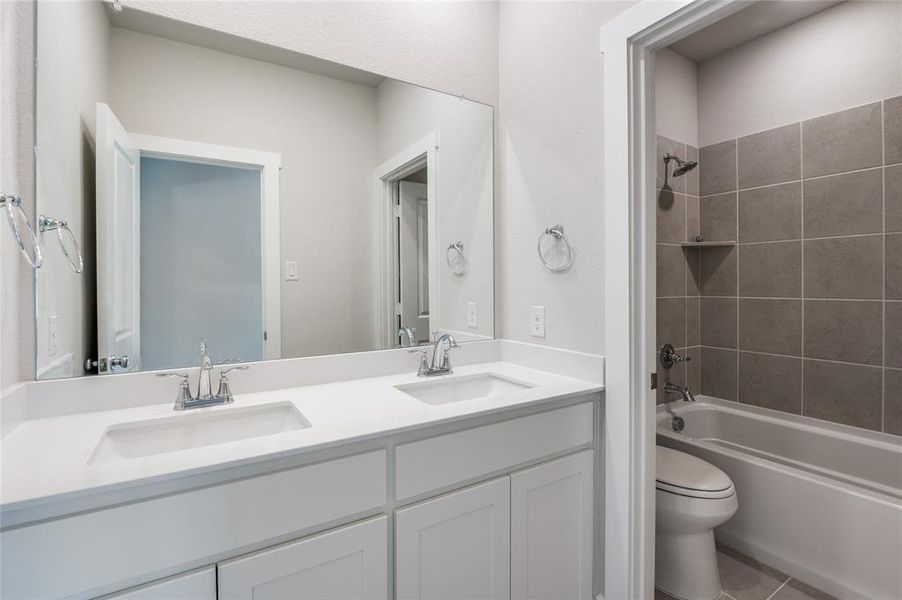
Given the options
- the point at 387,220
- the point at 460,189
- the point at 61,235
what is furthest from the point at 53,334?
the point at 460,189

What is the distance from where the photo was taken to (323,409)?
1.20 meters

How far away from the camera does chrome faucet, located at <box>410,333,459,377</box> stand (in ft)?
5.42

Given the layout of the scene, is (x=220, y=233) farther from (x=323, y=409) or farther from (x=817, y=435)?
(x=817, y=435)

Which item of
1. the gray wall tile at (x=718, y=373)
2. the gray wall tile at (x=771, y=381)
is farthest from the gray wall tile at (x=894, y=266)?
the gray wall tile at (x=718, y=373)

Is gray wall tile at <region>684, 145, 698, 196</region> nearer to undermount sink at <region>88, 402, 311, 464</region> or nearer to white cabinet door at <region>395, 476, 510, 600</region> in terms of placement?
white cabinet door at <region>395, 476, 510, 600</region>

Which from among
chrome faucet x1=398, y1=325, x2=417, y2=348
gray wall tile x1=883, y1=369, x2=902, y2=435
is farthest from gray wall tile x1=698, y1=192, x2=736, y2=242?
chrome faucet x1=398, y1=325, x2=417, y2=348

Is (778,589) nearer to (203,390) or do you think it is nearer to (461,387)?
(461,387)

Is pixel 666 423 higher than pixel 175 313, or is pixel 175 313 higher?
pixel 175 313

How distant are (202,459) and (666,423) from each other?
2281 millimetres

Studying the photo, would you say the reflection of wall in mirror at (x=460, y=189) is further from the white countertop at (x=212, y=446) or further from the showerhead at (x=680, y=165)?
the showerhead at (x=680, y=165)

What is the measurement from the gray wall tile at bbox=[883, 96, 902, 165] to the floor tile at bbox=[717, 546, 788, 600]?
1.85 m

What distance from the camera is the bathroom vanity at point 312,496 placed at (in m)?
0.77

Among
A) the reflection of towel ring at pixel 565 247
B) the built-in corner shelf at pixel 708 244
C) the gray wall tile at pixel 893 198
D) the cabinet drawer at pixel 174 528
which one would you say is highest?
the gray wall tile at pixel 893 198

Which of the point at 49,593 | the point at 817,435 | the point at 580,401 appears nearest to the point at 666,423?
the point at 817,435
